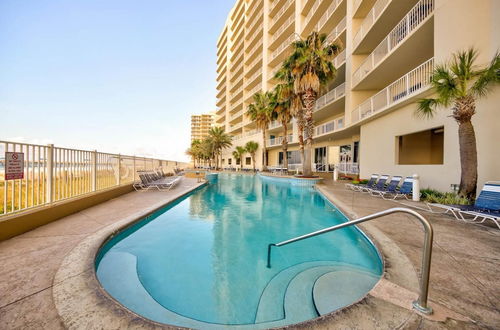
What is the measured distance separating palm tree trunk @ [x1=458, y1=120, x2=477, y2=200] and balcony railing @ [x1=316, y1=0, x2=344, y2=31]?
15.5 m

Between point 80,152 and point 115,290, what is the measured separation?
5029 millimetres

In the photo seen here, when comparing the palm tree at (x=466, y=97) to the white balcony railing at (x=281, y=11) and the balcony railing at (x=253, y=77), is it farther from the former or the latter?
the balcony railing at (x=253, y=77)

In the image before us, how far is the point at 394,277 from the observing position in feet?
7.98

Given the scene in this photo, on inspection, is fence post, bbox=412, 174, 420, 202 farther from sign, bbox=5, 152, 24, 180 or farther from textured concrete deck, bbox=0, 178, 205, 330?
sign, bbox=5, 152, 24, 180

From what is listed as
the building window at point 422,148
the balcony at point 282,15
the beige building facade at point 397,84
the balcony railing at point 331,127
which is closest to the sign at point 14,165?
the beige building facade at point 397,84

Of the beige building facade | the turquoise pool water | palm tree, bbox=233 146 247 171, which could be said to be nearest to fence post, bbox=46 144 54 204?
the turquoise pool water

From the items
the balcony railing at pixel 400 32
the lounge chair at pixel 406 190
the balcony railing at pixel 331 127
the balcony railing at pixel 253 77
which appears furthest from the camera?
the balcony railing at pixel 253 77

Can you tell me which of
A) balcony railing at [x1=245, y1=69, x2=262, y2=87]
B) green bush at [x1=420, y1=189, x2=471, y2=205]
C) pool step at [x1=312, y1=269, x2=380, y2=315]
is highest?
balcony railing at [x1=245, y1=69, x2=262, y2=87]

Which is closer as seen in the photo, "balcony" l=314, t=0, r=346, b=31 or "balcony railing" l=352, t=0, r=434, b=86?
"balcony railing" l=352, t=0, r=434, b=86

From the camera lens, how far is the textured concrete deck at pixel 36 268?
5.82 feet

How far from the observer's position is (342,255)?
4.04 metres

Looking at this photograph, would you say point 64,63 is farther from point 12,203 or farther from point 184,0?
point 12,203

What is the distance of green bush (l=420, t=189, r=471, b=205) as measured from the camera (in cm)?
594

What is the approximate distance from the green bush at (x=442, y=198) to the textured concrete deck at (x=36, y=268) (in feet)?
30.3
